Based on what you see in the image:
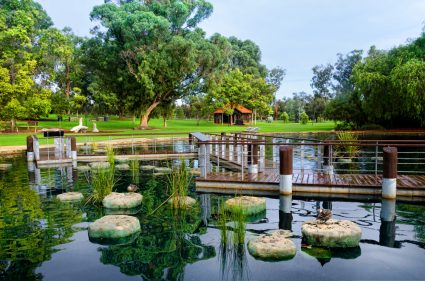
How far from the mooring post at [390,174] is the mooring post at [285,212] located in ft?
7.40

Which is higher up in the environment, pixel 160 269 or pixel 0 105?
pixel 0 105

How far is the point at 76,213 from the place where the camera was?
783cm

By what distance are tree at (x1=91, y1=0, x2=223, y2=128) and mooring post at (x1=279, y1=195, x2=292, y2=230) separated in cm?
2649

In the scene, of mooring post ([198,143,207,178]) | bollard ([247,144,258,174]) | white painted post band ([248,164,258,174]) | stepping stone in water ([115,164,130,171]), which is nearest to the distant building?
stepping stone in water ([115,164,130,171])

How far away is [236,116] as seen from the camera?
55344 millimetres

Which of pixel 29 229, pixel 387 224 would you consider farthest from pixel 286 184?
pixel 29 229

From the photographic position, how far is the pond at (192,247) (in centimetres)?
493

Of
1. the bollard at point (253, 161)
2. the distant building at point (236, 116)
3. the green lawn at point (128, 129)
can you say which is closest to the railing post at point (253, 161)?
the bollard at point (253, 161)

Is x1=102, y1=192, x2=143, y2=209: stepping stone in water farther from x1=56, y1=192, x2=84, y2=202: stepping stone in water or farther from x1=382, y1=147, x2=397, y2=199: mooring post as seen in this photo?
x1=382, y1=147, x2=397, y2=199: mooring post

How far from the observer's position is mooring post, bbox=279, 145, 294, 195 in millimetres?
8578

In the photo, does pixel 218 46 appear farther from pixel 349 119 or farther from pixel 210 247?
pixel 210 247

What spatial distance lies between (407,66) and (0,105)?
3713cm

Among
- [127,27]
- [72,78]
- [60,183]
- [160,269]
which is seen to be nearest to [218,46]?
[127,27]

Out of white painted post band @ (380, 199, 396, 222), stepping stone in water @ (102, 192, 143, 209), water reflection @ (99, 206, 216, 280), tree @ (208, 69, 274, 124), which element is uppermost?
tree @ (208, 69, 274, 124)
